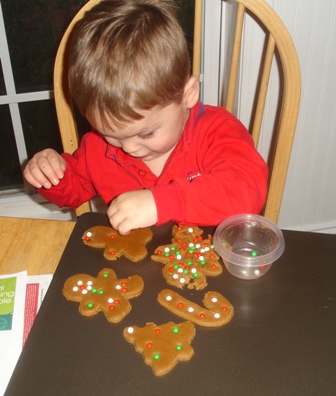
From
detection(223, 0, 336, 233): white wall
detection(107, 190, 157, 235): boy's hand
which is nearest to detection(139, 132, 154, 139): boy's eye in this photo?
detection(107, 190, 157, 235): boy's hand

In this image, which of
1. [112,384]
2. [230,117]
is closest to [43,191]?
[230,117]

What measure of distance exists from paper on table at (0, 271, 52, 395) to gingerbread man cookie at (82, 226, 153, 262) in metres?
0.15

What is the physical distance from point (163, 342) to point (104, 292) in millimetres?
130

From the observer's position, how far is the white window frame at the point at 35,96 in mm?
1287

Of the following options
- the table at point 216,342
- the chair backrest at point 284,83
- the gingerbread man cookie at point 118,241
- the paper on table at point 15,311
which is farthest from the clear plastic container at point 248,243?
the paper on table at point 15,311

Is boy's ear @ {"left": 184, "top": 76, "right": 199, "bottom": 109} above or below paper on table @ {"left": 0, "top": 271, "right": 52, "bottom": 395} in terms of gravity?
above

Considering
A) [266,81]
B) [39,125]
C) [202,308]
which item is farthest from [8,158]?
[202,308]

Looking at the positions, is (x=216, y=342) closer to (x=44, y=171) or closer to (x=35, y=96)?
(x=44, y=171)

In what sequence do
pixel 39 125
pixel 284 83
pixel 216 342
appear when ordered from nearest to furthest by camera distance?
pixel 216 342
pixel 284 83
pixel 39 125

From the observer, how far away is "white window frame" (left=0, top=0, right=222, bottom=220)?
1287 millimetres

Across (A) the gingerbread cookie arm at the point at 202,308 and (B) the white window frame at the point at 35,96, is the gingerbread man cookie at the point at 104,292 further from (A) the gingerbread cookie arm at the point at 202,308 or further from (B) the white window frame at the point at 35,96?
(B) the white window frame at the point at 35,96

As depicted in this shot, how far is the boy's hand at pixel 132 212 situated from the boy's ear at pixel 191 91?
0.72 feet

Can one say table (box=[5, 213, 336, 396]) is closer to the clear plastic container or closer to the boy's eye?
the clear plastic container

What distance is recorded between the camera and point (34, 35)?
134 centimetres
